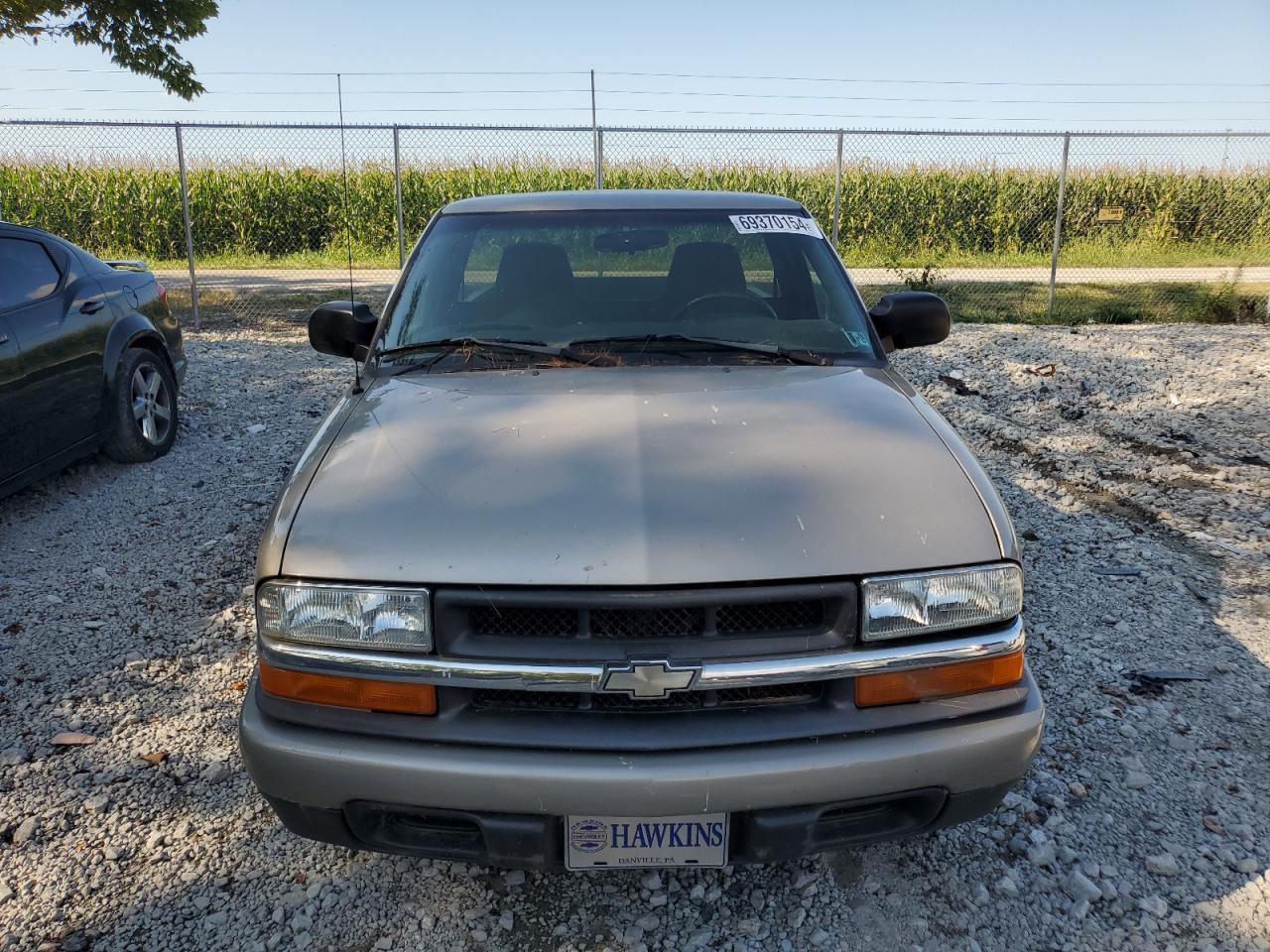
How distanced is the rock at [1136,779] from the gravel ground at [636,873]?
1cm

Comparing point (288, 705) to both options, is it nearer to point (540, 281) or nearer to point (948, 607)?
point (948, 607)

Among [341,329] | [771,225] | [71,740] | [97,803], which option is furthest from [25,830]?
[771,225]

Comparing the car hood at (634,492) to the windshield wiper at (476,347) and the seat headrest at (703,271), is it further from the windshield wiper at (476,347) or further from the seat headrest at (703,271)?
the seat headrest at (703,271)

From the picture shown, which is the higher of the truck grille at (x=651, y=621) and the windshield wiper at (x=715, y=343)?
the windshield wiper at (x=715, y=343)

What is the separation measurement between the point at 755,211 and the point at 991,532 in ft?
6.60

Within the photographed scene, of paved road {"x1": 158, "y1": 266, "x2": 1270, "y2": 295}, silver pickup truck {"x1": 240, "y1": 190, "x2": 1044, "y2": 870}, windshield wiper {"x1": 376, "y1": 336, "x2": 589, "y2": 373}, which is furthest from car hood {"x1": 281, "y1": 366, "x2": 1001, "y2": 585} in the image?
paved road {"x1": 158, "y1": 266, "x2": 1270, "y2": 295}

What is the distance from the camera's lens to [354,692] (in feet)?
6.77

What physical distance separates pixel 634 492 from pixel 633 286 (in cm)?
162

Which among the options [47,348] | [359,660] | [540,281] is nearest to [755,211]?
[540,281]

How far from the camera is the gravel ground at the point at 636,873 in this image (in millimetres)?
2371

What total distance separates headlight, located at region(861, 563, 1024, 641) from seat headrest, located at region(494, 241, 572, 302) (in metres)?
1.84

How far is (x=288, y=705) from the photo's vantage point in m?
2.12

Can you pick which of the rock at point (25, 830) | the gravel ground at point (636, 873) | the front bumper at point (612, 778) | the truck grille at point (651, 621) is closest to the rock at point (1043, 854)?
the gravel ground at point (636, 873)

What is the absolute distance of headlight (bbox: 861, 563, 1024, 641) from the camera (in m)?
2.02
